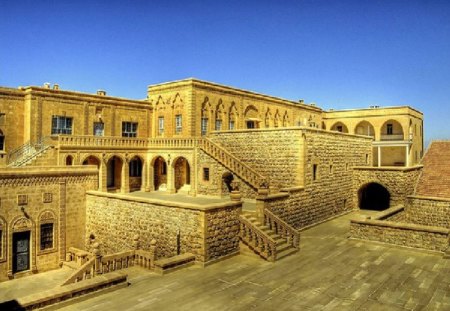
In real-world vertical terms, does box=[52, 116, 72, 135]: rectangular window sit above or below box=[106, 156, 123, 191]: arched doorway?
above

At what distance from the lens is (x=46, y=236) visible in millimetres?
21766

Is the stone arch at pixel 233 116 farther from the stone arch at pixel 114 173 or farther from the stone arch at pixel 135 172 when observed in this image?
Answer: the stone arch at pixel 114 173

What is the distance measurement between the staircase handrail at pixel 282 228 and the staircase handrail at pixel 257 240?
1.72 metres

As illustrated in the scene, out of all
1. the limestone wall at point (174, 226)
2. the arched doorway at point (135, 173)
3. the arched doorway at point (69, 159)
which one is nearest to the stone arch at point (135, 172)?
the arched doorway at point (135, 173)

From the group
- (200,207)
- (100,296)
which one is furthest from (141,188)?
(100,296)

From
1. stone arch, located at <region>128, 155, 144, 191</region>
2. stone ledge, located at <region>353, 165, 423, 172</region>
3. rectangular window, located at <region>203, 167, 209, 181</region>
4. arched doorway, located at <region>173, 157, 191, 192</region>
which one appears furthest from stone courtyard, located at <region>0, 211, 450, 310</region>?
arched doorway, located at <region>173, 157, 191, 192</region>

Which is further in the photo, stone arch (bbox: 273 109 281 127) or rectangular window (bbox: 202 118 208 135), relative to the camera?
stone arch (bbox: 273 109 281 127)

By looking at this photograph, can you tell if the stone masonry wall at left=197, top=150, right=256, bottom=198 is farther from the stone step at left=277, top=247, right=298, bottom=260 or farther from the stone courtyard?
the stone courtyard

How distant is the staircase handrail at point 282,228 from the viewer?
1750cm

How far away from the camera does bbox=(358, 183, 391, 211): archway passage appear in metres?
31.5

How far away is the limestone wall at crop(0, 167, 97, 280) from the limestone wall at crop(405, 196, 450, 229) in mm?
20017

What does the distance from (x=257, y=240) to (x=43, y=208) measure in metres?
12.6

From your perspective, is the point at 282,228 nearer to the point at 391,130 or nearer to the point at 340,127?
the point at 391,130

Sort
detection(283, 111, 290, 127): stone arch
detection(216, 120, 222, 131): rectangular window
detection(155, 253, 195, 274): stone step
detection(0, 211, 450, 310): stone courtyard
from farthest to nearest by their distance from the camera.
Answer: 1. detection(283, 111, 290, 127): stone arch
2. detection(216, 120, 222, 131): rectangular window
3. detection(155, 253, 195, 274): stone step
4. detection(0, 211, 450, 310): stone courtyard
